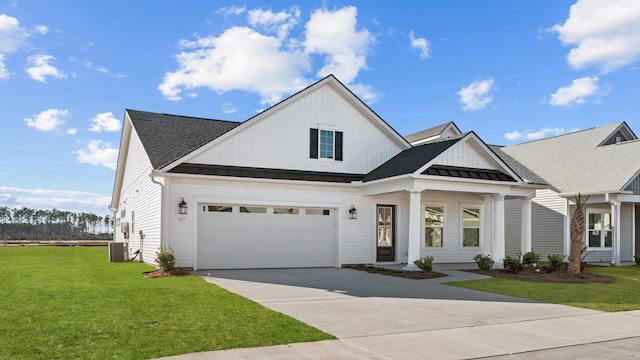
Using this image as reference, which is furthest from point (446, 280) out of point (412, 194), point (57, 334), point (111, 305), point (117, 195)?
point (117, 195)

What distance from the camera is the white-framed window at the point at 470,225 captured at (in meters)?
20.6

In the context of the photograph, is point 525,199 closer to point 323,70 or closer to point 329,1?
point 323,70

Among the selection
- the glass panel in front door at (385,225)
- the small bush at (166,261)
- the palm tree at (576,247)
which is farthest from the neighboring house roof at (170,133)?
the palm tree at (576,247)

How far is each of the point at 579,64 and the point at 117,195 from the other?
2414 centimetres

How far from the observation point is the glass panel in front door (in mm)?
19125

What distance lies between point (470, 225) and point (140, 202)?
43.0 ft

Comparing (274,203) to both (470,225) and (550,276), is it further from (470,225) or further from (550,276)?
(550,276)

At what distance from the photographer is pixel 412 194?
53.3 feet

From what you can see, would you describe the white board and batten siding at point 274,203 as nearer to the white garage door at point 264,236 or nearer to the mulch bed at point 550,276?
the white garage door at point 264,236

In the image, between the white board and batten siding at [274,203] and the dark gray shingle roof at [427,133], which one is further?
the dark gray shingle roof at [427,133]

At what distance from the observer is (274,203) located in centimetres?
1711

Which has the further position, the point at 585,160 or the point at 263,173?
the point at 585,160

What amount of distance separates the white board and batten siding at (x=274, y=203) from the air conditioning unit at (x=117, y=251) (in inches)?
226

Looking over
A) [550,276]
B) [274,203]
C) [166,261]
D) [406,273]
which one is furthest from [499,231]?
[166,261]
